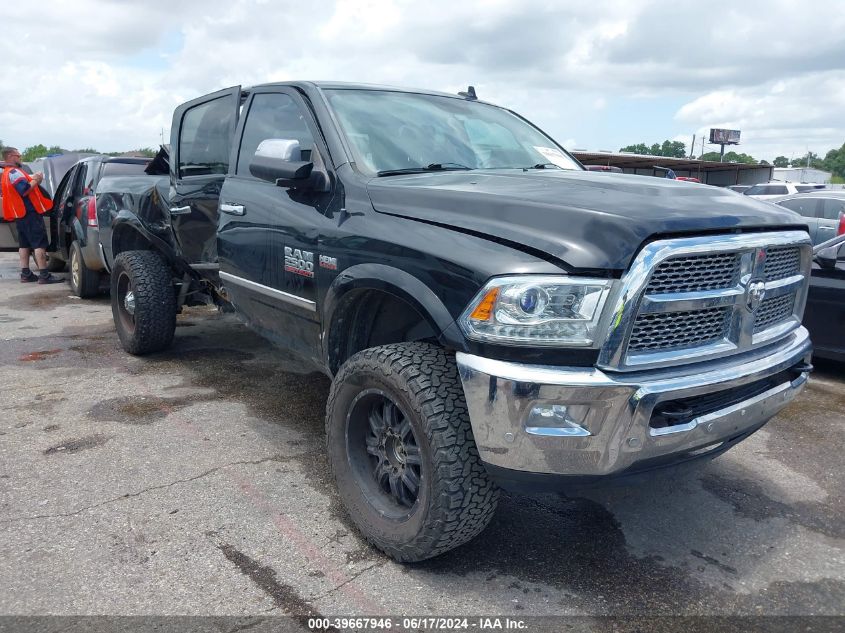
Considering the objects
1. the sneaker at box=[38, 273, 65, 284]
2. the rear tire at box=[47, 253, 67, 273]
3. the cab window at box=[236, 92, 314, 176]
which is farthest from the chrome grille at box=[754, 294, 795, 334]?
the rear tire at box=[47, 253, 67, 273]

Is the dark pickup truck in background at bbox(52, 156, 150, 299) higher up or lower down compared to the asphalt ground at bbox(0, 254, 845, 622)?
higher up

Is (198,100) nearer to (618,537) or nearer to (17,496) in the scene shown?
(17,496)

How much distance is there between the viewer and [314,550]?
2859mm

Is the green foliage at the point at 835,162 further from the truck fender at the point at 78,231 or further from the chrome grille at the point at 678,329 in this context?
the chrome grille at the point at 678,329

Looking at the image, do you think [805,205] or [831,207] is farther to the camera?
[805,205]

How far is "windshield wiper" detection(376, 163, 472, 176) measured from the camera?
3.27 metres

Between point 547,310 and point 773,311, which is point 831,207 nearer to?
point 773,311

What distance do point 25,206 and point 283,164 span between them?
8.14 meters

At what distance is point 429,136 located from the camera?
362 centimetres

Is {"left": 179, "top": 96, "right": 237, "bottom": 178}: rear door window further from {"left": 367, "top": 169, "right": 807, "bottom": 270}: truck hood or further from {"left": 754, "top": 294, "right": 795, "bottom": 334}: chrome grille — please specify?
{"left": 754, "top": 294, "right": 795, "bottom": 334}: chrome grille

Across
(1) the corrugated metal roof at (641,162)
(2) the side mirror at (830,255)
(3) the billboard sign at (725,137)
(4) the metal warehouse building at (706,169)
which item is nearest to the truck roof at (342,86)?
(2) the side mirror at (830,255)

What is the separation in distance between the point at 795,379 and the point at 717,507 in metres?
0.76

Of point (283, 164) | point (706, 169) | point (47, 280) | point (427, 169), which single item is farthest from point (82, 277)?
point (706, 169)

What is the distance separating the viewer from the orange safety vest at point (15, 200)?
9469 millimetres
